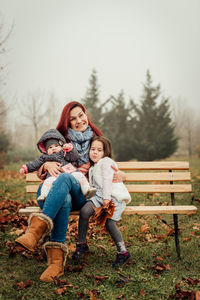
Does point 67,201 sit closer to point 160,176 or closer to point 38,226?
point 38,226

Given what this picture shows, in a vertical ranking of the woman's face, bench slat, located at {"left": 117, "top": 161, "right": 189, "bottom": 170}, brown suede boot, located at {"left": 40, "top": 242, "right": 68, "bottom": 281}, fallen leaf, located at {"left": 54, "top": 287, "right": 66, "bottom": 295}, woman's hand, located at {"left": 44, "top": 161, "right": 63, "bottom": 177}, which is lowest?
fallen leaf, located at {"left": 54, "top": 287, "right": 66, "bottom": 295}

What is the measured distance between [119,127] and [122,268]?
2012 cm

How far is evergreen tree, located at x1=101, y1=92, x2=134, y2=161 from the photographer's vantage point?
21.9 m

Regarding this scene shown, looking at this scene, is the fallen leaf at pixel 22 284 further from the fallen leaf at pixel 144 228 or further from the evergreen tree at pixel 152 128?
the evergreen tree at pixel 152 128

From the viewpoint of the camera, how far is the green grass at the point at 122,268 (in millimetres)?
2330

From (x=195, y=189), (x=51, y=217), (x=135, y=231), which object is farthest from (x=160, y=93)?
(x=51, y=217)

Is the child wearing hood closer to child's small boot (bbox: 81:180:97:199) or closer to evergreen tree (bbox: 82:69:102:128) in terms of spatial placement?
child's small boot (bbox: 81:180:97:199)

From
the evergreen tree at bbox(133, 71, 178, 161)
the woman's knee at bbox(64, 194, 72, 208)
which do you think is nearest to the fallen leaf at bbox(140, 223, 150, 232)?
the woman's knee at bbox(64, 194, 72, 208)

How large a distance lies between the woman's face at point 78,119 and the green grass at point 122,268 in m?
1.44

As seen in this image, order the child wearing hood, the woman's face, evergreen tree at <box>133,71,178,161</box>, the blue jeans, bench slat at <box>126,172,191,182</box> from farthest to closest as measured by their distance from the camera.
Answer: evergreen tree at <box>133,71,178,161</box>
bench slat at <box>126,172,191,182</box>
the woman's face
the child wearing hood
the blue jeans

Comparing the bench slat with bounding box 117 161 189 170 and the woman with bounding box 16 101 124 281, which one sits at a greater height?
the bench slat with bounding box 117 161 189 170

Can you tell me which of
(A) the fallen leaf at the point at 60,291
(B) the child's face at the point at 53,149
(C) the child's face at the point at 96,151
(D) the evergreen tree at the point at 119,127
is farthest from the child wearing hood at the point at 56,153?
(D) the evergreen tree at the point at 119,127

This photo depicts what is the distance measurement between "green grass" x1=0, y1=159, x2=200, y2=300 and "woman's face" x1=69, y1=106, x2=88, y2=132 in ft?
4.71

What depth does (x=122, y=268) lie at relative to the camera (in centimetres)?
281
